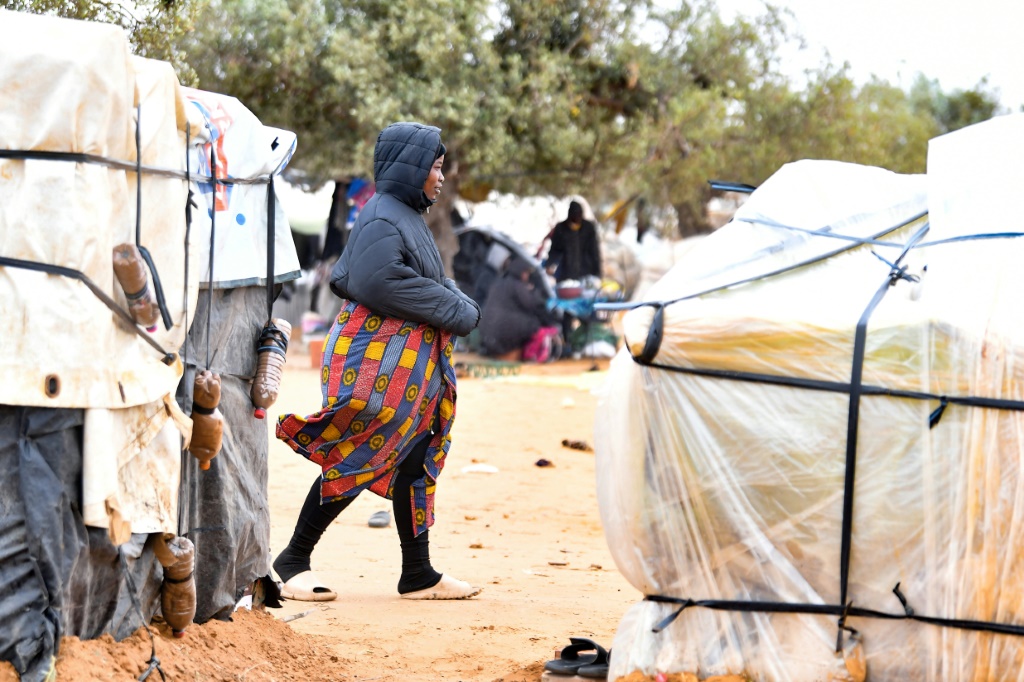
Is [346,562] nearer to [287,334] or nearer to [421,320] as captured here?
[421,320]

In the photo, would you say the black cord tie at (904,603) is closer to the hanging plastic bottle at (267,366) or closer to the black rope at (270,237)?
the hanging plastic bottle at (267,366)

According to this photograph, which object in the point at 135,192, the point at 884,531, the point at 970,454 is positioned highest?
the point at 135,192

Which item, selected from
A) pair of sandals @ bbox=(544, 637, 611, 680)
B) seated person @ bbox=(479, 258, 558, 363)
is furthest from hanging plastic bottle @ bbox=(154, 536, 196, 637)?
seated person @ bbox=(479, 258, 558, 363)

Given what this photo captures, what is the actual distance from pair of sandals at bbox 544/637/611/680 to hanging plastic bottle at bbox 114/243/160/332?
1628 mm

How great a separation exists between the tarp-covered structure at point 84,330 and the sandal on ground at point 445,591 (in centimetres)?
170

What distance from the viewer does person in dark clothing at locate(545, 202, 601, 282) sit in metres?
18.4

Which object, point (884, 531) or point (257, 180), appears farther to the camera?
point (257, 180)

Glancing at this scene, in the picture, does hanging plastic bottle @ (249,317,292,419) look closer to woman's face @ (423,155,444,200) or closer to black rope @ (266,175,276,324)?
black rope @ (266,175,276,324)

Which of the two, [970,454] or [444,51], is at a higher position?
[444,51]

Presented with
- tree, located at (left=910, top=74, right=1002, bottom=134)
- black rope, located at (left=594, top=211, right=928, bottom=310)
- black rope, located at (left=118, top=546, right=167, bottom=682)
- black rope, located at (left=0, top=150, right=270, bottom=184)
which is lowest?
black rope, located at (left=118, top=546, right=167, bottom=682)

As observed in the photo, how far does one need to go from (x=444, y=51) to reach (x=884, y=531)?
12732mm

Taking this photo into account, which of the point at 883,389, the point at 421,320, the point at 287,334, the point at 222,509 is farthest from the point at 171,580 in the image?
the point at 883,389

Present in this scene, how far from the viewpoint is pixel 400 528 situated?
494 centimetres

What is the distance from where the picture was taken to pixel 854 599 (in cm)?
325
